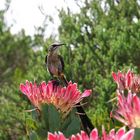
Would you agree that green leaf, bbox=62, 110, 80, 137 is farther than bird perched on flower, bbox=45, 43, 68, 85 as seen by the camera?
No

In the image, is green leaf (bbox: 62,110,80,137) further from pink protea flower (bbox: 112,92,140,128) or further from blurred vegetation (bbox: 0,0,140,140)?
blurred vegetation (bbox: 0,0,140,140)

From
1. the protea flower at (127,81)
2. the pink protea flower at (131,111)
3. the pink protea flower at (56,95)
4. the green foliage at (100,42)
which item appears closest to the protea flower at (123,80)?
the protea flower at (127,81)

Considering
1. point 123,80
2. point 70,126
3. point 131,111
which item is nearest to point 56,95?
point 70,126

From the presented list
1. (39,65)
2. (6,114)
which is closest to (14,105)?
(6,114)

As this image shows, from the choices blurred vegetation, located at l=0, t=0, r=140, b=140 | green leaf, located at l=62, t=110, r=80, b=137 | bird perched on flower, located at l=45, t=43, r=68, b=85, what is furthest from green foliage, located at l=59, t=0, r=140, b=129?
green leaf, located at l=62, t=110, r=80, b=137

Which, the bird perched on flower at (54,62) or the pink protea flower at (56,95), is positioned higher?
the bird perched on flower at (54,62)

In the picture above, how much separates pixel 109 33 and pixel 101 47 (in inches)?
9.6

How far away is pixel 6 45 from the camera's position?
1596 cm

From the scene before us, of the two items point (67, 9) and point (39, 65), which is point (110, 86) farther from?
point (67, 9)

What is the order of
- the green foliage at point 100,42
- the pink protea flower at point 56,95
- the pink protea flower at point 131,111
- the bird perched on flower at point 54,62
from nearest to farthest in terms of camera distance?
the pink protea flower at point 131,111, the pink protea flower at point 56,95, the bird perched on flower at point 54,62, the green foliage at point 100,42

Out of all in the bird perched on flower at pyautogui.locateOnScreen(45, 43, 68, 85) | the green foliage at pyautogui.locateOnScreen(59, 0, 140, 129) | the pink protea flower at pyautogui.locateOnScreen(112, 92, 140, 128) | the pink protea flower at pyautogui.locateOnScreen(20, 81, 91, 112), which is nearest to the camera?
the pink protea flower at pyautogui.locateOnScreen(112, 92, 140, 128)

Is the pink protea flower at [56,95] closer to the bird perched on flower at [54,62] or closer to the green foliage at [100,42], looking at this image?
the bird perched on flower at [54,62]

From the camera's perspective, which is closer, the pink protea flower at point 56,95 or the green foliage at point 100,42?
the pink protea flower at point 56,95

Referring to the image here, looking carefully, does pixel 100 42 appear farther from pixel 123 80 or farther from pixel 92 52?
pixel 123 80
